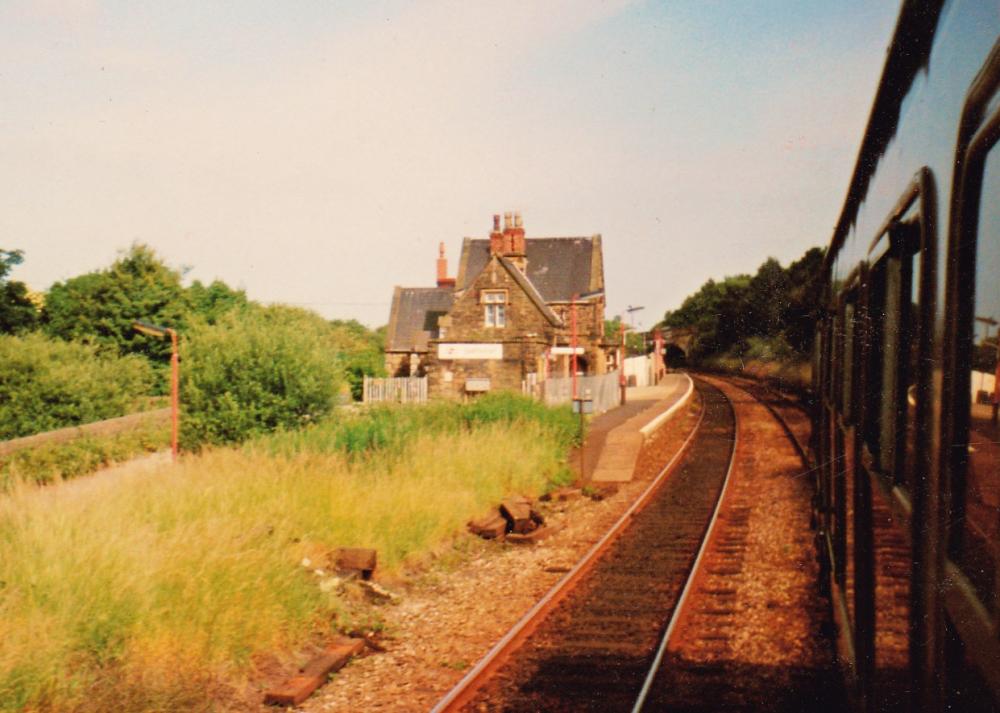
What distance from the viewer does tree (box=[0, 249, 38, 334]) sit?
38062 millimetres

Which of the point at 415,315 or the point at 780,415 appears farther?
the point at 415,315

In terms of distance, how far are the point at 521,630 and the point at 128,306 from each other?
36911mm

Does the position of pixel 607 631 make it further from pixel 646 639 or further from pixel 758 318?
pixel 758 318

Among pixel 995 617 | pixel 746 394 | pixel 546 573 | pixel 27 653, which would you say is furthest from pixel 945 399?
pixel 746 394

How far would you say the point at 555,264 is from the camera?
48000mm

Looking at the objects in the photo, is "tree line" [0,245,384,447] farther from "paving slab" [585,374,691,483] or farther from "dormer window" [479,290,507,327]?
"dormer window" [479,290,507,327]

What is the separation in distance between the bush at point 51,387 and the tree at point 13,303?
1161 cm

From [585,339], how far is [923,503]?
43.9 meters

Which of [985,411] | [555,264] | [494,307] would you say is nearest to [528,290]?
[494,307]

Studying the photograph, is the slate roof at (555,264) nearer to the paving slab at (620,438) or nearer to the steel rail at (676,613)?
the paving slab at (620,438)

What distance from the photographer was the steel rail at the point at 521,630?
600 centimetres

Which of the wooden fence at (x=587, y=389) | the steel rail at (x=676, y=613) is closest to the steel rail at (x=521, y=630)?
the steel rail at (x=676, y=613)

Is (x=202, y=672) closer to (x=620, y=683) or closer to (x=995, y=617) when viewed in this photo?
(x=620, y=683)

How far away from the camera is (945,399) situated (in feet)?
6.10
